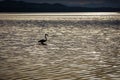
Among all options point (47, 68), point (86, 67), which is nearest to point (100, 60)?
point (86, 67)

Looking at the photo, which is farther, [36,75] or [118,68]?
[118,68]

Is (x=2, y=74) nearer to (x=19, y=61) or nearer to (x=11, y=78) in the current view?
(x=11, y=78)

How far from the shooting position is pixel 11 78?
19688 millimetres

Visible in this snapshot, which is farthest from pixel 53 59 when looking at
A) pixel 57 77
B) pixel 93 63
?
pixel 57 77

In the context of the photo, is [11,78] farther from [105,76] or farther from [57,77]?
[105,76]

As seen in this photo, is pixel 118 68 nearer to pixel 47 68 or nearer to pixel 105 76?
pixel 105 76

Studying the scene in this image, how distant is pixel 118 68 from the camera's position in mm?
22797

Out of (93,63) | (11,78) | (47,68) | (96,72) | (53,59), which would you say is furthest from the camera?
(53,59)

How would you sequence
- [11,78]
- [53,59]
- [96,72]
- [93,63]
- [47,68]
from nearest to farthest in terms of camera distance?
[11,78] → [96,72] → [47,68] → [93,63] → [53,59]

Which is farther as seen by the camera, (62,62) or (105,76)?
(62,62)

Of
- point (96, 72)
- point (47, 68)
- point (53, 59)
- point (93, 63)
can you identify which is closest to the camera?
point (96, 72)

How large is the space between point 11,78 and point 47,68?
3623 mm

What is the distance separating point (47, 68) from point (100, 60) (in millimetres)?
5182

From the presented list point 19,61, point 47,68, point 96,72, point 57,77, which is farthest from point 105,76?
point 19,61
